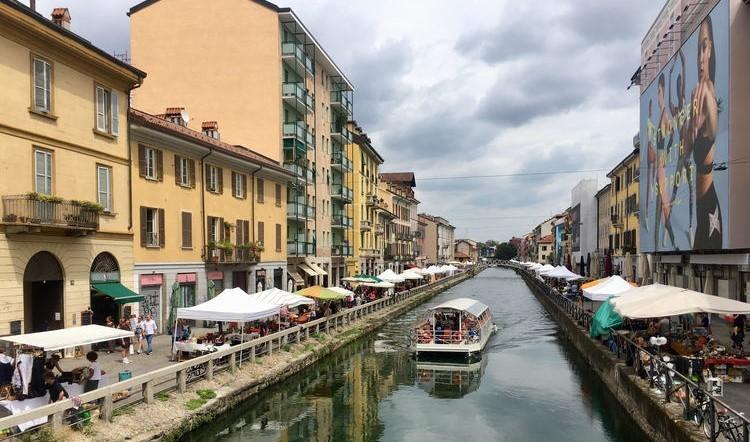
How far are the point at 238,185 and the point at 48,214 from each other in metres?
14.9

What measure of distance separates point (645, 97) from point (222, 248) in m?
35.7

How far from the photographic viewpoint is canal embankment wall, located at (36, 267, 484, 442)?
13.2 m

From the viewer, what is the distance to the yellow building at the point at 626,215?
6003cm

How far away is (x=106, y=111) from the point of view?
74.3ft

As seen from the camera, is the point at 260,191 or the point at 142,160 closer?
the point at 142,160

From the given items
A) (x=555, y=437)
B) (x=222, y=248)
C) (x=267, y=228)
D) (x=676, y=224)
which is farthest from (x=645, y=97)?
(x=555, y=437)

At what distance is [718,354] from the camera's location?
54.6 feet

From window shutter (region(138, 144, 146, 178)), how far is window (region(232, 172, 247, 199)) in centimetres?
782

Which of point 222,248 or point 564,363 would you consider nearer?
point 564,363

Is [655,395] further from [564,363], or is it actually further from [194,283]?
[194,283]

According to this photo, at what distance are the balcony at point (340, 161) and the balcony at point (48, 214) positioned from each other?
112ft

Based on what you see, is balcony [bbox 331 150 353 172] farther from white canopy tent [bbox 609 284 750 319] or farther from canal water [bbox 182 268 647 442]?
white canopy tent [bbox 609 284 750 319]

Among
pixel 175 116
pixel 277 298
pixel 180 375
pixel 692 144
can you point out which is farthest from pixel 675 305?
pixel 175 116

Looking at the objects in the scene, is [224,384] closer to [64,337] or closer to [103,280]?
[64,337]
